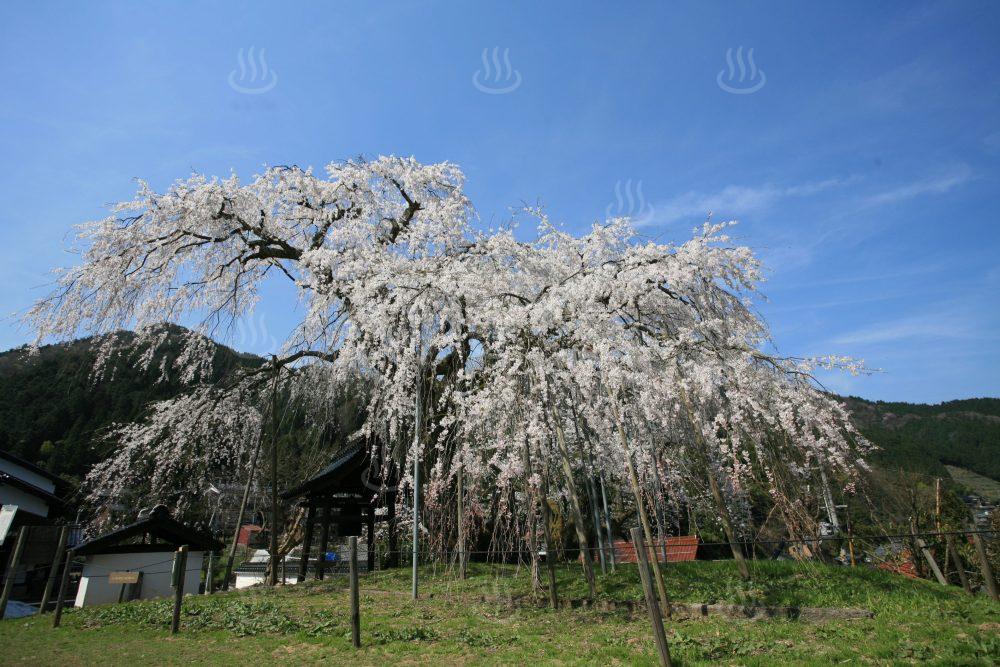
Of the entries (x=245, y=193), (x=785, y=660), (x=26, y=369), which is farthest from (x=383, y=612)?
(x=26, y=369)

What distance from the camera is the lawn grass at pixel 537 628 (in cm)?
486

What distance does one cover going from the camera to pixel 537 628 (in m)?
6.11

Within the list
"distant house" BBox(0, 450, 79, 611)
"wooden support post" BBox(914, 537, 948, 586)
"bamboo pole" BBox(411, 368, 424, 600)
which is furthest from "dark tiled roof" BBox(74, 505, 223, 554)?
"wooden support post" BBox(914, 537, 948, 586)

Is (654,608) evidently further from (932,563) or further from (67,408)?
(67,408)

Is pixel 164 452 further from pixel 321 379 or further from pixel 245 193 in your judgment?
pixel 245 193

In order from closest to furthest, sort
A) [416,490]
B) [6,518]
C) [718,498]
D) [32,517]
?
1. [718,498]
2. [416,490]
3. [6,518]
4. [32,517]

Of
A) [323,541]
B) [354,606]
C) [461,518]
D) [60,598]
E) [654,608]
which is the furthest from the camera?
[323,541]

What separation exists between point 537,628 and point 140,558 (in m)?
11.0

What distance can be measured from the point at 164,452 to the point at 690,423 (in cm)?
1122

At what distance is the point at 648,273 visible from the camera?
8.45 meters

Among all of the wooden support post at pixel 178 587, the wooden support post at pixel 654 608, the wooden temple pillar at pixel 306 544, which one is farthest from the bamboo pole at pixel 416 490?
Result: the wooden temple pillar at pixel 306 544

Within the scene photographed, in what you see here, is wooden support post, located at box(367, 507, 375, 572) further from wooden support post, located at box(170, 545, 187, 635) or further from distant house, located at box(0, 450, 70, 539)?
distant house, located at box(0, 450, 70, 539)

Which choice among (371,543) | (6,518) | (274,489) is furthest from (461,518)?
(6,518)

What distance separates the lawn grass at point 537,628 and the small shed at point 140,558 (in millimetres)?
3355
